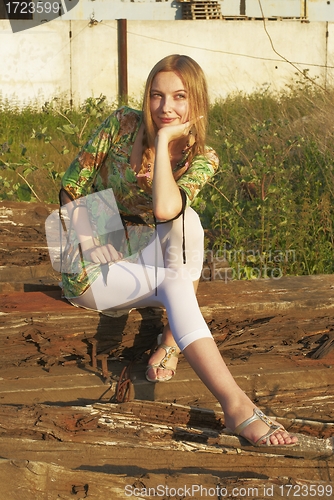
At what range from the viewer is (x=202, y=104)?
2.93 meters

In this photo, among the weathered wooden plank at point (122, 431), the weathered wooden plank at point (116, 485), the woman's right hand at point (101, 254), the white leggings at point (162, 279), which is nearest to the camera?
the weathered wooden plank at point (116, 485)

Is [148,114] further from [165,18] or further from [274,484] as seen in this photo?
[165,18]

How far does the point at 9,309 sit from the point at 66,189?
0.59 metres

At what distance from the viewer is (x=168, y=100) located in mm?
2865

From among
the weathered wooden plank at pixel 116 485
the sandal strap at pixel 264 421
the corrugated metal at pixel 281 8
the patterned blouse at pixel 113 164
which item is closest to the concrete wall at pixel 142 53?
the corrugated metal at pixel 281 8

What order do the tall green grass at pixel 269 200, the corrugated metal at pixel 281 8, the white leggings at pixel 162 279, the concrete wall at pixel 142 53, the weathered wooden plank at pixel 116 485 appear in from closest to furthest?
the weathered wooden plank at pixel 116 485 < the white leggings at pixel 162 279 < the tall green grass at pixel 269 200 < the concrete wall at pixel 142 53 < the corrugated metal at pixel 281 8

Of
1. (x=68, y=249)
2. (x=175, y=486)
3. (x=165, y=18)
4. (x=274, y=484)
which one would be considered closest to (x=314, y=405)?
(x=274, y=484)

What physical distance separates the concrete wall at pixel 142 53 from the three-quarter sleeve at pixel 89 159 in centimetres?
1046

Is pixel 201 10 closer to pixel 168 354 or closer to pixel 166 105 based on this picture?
pixel 166 105

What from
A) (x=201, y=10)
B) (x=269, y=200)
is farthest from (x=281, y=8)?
(x=269, y=200)

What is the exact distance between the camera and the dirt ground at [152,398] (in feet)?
6.76

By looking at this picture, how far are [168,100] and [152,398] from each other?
4.07 ft

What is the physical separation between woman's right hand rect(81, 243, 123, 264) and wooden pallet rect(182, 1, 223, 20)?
1306 centimetres

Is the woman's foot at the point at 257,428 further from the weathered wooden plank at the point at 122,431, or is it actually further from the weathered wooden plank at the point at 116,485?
the weathered wooden plank at the point at 116,485
